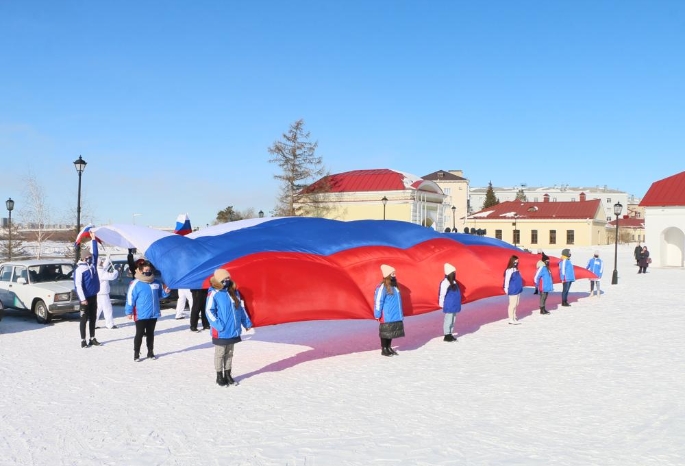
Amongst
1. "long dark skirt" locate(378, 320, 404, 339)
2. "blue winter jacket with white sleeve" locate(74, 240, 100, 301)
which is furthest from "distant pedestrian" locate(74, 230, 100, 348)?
"long dark skirt" locate(378, 320, 404, 339)

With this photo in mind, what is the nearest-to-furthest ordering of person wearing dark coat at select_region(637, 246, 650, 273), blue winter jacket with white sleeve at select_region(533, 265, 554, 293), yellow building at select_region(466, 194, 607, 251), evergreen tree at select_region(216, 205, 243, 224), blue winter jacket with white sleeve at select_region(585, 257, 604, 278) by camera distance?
blue winter jacket with white sleeve at select_region(533, 265, 554, 293) < blue winter jacket with white sleeve at select_region(585, 257, 604, 278) < person wearing dark coat at select_region(637, 246, 650, 273) < yellow building at select_region(466, 194, 607, 251) < evergreen tree at select_region(216, 205, 243, 224)

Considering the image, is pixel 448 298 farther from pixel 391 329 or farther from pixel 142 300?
pixel 142 300

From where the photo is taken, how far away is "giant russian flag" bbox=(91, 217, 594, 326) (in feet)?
34.6

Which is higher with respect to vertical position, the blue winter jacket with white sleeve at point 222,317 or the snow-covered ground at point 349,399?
the blue winter jacket with white sleeve at point 222,317

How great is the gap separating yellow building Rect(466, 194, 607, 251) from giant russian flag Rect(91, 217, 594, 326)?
56.4 m

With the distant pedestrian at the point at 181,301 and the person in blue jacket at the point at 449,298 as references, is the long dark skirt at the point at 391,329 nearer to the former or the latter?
the person in blue jacket at the point at 449,298

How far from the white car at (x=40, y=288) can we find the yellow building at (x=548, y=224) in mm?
58808

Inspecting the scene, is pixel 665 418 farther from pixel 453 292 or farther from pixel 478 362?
pixel 453 292

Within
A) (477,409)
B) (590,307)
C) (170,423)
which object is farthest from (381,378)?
(590,307)

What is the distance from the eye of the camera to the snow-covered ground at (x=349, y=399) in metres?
6.43

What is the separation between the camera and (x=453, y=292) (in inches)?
513

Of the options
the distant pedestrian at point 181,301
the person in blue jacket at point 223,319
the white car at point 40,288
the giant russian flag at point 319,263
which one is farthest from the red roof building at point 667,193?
the person in blue jacket at point 223,319

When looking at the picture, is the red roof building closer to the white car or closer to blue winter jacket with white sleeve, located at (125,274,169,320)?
the white car

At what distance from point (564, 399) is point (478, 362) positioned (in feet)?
8.39
